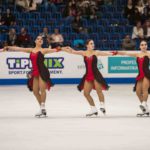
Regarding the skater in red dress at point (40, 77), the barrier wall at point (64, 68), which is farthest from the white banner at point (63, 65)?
the skater in red dress at point (40, 77)

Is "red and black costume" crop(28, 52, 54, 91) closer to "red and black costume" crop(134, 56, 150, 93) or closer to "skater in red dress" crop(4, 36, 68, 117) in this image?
"skater in red dress" crop(4, 36, 68, 117)

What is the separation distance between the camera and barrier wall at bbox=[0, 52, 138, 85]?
1614 centimetres

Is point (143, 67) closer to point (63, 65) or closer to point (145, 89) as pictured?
point (145, 89)

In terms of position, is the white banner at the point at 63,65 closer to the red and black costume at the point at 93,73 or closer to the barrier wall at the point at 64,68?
the barrier wall at the point at 64,68

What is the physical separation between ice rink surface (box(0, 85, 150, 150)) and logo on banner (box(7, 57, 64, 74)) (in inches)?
89.2

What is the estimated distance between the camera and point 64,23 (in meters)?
18.1

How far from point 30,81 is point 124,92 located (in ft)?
14.9

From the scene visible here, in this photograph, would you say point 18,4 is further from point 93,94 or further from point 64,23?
point 93,94

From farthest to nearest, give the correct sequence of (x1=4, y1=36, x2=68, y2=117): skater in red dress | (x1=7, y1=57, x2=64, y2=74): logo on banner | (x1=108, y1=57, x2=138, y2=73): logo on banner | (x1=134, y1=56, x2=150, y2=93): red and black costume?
(x1=108, y1=57, x2=138, y2=73): logo on banner, (x1=7, y1=57, x2=64, y2=74): logo on banner, (x1=134, y1=56, x2=150, y2=93): red and black costume, (x1=4, y1=36, x2=68, y2=117): skater in red dress

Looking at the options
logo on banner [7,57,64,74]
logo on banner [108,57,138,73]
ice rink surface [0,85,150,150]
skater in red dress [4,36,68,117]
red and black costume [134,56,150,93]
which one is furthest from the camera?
logo on banner [108,57,138,73]

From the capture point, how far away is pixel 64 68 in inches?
646

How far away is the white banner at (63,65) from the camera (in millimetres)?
16125

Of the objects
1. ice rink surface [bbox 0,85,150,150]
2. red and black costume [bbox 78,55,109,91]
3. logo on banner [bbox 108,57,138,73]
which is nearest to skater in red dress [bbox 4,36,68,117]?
ice rink surface [bbox 0,85,150,150]

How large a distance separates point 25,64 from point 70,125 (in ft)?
23.2
